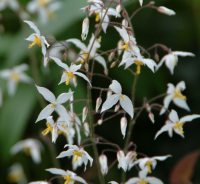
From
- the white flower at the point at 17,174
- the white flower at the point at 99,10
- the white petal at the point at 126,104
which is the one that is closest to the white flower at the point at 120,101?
the white petal at the point at 126,104

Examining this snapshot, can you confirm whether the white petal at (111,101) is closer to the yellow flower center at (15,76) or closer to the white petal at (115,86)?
the white petal at (115,86)

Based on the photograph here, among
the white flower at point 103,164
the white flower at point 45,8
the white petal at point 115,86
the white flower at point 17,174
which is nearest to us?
the white petal at point 115,86

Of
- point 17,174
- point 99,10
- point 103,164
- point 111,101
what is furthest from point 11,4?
point 111,101

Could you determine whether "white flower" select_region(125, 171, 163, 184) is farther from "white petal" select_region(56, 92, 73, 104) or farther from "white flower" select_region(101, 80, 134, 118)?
"white petal" select_region(56, 92, 73, 104)

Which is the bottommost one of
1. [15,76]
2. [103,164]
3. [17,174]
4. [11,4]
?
[17,174]

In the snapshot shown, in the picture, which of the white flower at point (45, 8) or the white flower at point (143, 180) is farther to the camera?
the white flower at point (45, 8)

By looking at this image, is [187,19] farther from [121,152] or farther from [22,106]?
[121,152]

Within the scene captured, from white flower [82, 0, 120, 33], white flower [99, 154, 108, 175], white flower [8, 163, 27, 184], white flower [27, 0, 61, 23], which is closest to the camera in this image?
white flower [82, 0, 120, 33]

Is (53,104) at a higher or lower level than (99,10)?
lower

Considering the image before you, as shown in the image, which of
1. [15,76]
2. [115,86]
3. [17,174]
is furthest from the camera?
[17,174]

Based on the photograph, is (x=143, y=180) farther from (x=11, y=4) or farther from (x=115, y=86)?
(x=11, y=4)

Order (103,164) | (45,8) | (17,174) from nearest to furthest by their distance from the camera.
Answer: (103,164) → (45,8) → (17,174)

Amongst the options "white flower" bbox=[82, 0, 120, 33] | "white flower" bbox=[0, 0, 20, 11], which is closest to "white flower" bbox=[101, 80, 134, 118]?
"white flower" bbox=[82, 0, 120, 33]
